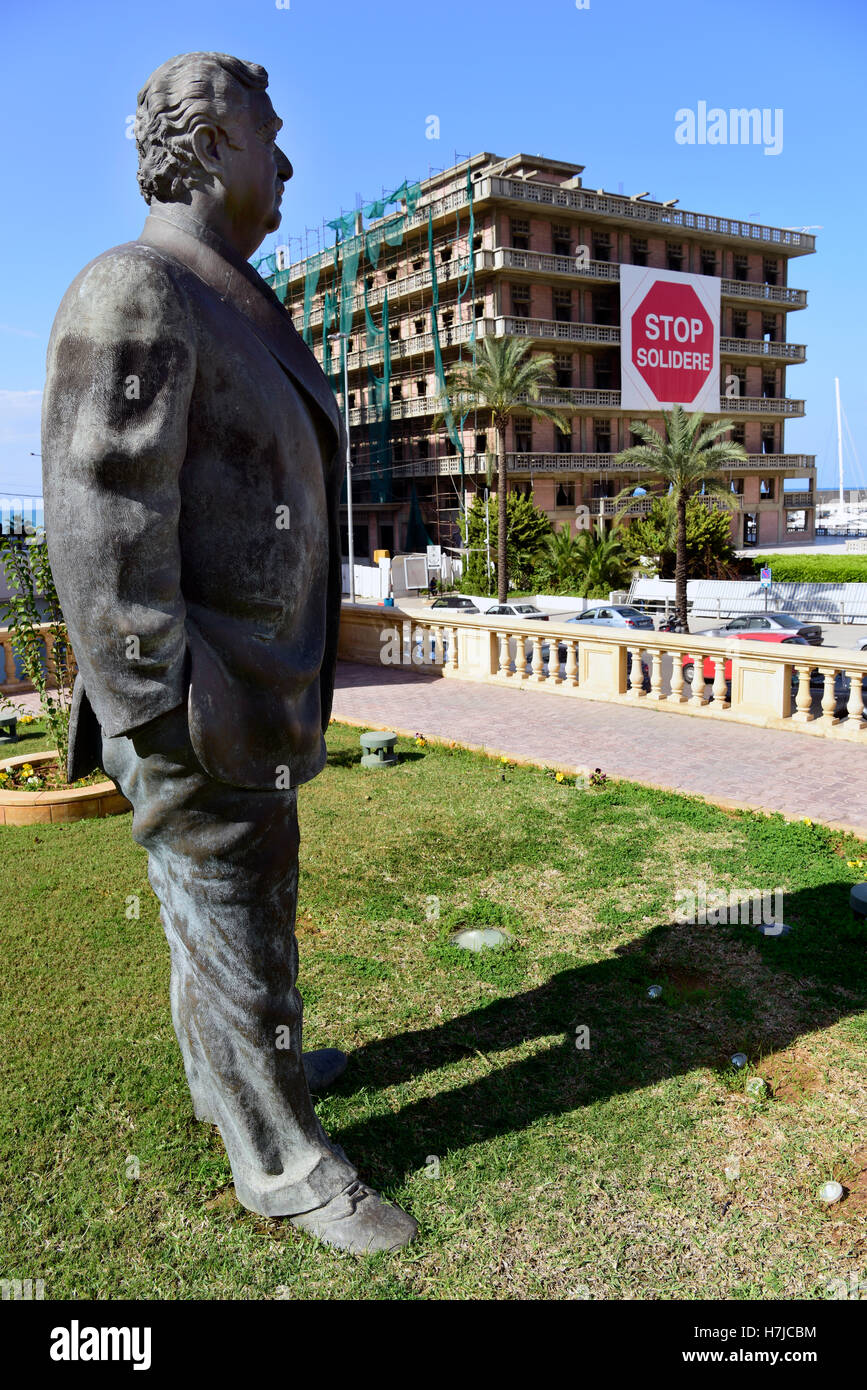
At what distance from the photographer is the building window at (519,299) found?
47594 mm

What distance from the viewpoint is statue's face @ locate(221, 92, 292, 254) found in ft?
9.77

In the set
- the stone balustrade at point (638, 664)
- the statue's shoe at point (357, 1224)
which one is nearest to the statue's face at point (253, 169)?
the statue's shoe at point (357, 1224)

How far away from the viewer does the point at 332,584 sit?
10.9 ft

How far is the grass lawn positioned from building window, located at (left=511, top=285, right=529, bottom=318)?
44697 millimetres

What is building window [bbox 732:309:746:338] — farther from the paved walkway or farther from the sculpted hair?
the sculpted hair

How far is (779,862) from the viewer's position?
6.98 meters

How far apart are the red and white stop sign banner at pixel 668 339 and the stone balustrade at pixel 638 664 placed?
3784cm

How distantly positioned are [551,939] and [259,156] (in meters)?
4.27

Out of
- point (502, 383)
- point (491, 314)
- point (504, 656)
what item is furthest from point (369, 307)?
point (504, 656)

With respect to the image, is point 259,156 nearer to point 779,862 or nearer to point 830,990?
point 830,990

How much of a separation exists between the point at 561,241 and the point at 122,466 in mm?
52428

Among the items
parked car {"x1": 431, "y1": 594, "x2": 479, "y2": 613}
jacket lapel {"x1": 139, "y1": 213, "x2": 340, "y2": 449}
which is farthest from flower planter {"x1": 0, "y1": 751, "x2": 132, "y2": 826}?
parked car {"x1": 431, "y1": 594, "x2": 479, "y2": 613}

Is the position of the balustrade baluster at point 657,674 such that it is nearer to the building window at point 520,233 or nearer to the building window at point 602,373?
the building window at point 520,233
